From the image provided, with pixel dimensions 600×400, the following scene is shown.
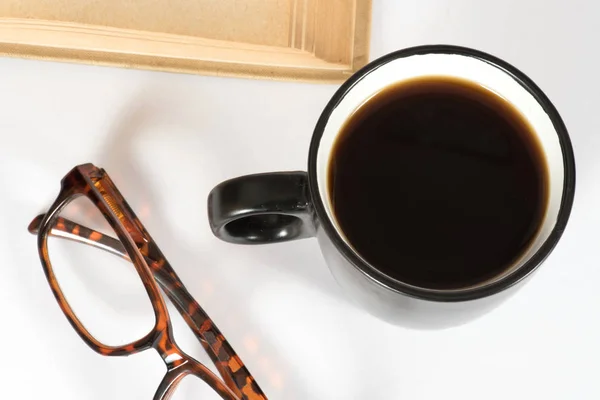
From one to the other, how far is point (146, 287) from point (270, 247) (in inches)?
4.0

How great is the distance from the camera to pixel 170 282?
0.58 metres

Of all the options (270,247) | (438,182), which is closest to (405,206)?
(438,182)

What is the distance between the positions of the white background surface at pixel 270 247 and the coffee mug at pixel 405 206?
0.30 ft

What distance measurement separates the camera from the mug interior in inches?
17.7

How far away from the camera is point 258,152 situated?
1.97 ft

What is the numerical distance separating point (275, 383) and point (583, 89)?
0.33 metres

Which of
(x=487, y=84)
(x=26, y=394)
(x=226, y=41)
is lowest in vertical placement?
(x=26, y=394)

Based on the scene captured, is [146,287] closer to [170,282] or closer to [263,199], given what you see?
[170,282]

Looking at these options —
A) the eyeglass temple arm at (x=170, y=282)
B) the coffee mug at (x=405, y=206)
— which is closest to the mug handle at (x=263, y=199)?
the coffee mug at (x=405, y=206)

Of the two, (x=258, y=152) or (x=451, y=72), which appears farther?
(x=258, y=152)

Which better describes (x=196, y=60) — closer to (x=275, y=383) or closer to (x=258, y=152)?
(x=258, y=152)

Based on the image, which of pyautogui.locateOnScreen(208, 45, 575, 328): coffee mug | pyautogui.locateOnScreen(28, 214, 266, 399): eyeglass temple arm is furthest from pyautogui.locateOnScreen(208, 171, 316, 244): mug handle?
pyautogui.locateOnScreen(28, 214, 266, 399): eyeglass temple arm

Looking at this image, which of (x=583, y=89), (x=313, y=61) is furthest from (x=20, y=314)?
(x=583, y=89)

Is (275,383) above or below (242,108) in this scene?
below
